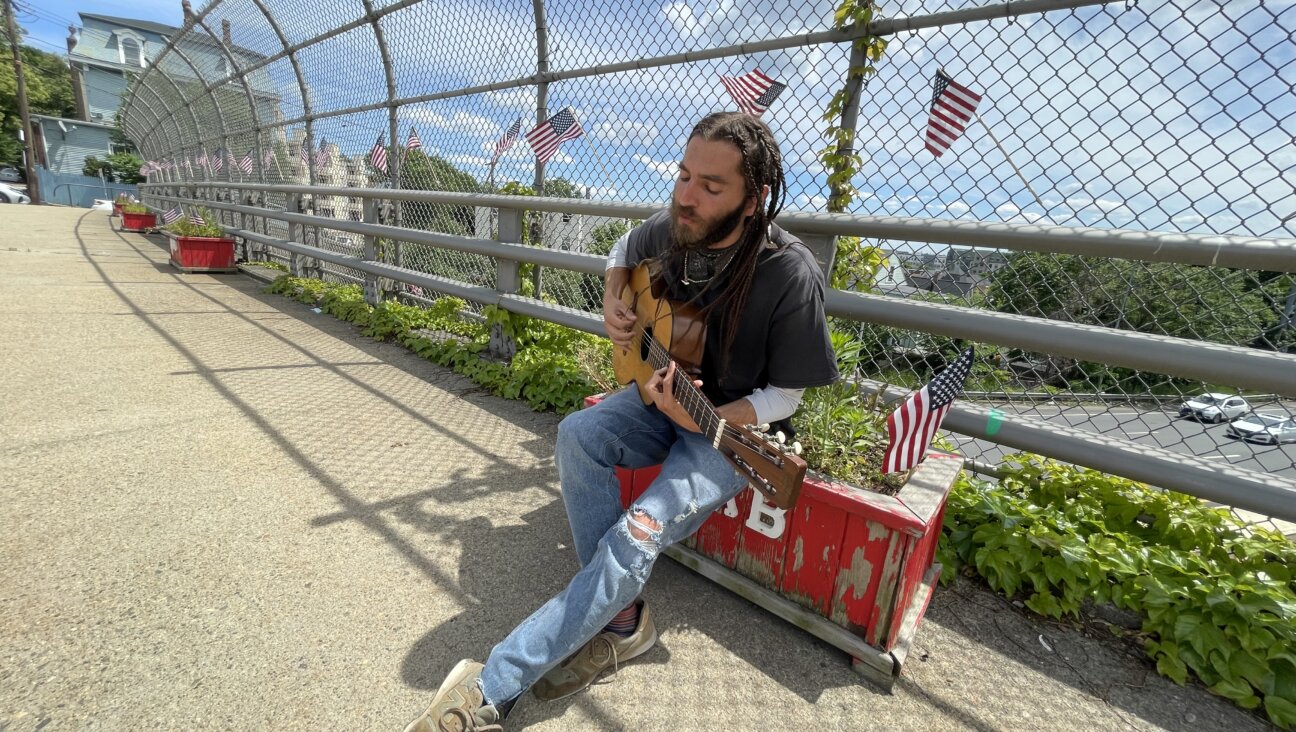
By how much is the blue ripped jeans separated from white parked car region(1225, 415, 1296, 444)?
6.19 ft

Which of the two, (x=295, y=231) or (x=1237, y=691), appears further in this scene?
(x=295, y=231)

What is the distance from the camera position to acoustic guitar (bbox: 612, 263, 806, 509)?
4.87 ft

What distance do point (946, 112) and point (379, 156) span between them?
578cm

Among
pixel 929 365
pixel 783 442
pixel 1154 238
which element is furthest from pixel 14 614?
pixel 1154 238

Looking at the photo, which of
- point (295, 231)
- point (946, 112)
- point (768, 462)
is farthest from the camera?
point (295, 231)

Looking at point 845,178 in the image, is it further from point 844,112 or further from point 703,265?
point 703,265

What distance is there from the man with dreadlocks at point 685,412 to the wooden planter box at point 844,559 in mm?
257

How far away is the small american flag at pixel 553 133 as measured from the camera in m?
4.09

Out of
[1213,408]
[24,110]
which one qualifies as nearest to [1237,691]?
[1213,408]

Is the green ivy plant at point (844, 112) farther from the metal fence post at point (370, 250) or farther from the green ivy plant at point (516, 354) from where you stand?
the metal fence post at point (370, 250)

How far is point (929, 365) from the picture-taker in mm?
2752

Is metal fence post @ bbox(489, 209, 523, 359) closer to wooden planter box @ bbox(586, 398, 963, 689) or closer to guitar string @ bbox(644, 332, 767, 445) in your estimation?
guitar string @ bbox(644, 332, 767, 445)

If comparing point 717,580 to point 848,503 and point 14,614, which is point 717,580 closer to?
point 848,503

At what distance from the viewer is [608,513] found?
6.06 feet
